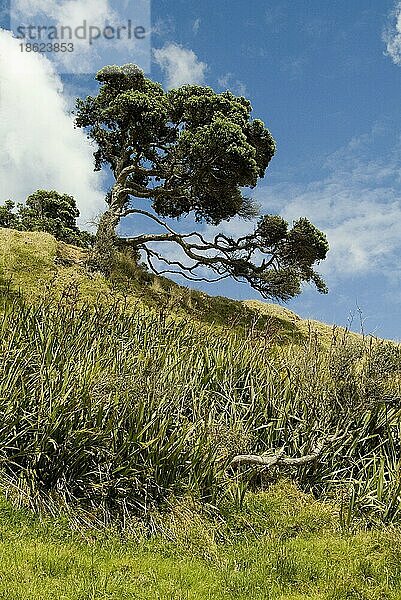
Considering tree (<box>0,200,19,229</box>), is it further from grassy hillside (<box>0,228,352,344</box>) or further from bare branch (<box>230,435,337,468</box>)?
bare branch (<box>230,435,337,468</box>)

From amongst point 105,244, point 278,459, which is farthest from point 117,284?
point 278,459

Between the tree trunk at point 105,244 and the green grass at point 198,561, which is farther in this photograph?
the tree trunk at point 105,244

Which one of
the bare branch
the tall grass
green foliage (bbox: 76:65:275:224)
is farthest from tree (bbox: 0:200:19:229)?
the bare branch

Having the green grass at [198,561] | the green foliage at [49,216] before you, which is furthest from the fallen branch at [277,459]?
the green foliage at [49,216]

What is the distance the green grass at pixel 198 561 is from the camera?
5547mm

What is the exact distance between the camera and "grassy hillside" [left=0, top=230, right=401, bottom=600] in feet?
19.7

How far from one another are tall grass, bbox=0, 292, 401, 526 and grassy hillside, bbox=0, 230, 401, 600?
3 cm

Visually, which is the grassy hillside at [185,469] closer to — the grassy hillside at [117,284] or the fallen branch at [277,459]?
the fallen branch at [277,459]

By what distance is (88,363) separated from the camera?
9188 millimetres

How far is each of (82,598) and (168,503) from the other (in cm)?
231

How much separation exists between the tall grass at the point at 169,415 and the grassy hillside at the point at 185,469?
0.09 feet

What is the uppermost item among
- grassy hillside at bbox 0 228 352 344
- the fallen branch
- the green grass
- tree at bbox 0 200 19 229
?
tree at bbox 0 200 19 229

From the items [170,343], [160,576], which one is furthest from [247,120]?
[160,576]

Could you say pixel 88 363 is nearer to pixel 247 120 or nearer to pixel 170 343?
pixel 170 343
